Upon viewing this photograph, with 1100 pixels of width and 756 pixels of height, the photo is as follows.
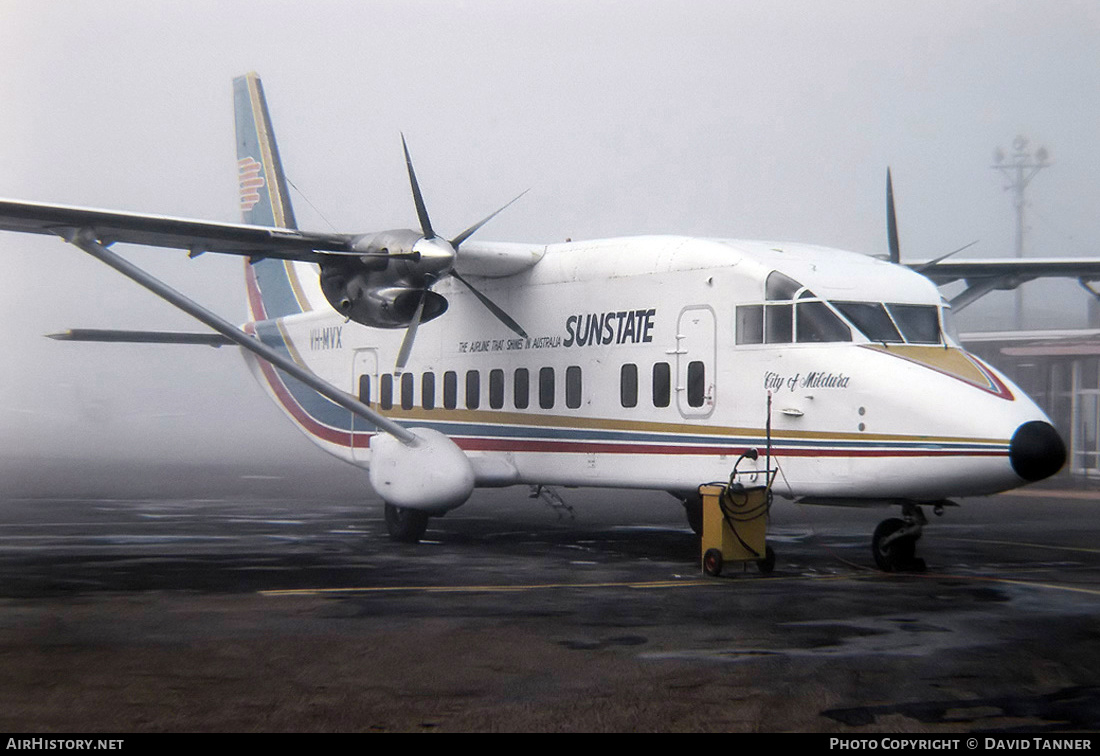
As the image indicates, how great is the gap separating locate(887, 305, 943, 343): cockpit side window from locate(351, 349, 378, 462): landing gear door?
26.9 ft

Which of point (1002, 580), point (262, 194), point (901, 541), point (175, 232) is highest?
point (262, 194)

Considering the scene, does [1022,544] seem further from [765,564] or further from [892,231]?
[765,564]

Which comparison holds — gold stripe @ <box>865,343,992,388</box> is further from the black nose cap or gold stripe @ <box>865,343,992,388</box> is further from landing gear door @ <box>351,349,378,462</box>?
landing gear door @ <box>351,349,378,462</box>

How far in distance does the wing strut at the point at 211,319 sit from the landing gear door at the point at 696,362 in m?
3.66

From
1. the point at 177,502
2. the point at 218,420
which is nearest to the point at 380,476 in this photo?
the point at 177,502

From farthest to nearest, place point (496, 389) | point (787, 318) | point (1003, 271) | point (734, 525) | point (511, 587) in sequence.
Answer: point (1003, 271), point (496, 389), point (787, 318), point (734, 525), point (511, 587)

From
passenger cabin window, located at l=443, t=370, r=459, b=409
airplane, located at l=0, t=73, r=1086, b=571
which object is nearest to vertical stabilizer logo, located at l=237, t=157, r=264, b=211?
airplane, located at l=0, t=73, r=1086, b=571

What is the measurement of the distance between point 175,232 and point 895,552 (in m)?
8.76

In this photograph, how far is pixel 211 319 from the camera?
1570 cm

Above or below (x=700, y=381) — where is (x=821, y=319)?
above

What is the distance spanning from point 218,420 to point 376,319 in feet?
310

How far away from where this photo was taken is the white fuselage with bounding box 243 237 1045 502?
1190 cm

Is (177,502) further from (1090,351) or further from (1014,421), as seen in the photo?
(1090,351)

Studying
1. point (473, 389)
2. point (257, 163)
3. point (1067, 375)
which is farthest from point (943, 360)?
point (1067, 375)
